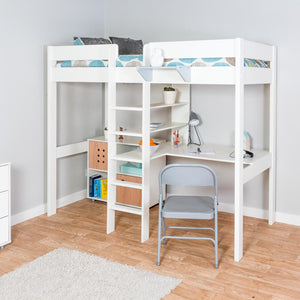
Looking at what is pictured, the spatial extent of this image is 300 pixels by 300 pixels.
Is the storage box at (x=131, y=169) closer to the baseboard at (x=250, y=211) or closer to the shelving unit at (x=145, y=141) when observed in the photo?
the shelving unit at (x=145, y=141)

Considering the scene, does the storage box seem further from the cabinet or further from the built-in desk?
the cabinet

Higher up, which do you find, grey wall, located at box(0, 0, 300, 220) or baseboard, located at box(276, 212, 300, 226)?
grey wall, located at box(0, 0, 300, 220)

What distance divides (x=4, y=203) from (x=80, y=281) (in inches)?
36.5

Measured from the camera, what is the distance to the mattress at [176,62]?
122 inches

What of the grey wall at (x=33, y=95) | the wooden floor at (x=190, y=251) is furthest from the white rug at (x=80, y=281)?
the grey wall at (x=33, y=95)

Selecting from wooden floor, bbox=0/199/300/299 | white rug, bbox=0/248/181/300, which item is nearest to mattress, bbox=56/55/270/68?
wooden floor, bbox=0/199/300/299

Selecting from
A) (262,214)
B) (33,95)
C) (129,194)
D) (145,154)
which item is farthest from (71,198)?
(262,214)

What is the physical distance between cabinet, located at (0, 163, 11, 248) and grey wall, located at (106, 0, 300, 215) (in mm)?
2010

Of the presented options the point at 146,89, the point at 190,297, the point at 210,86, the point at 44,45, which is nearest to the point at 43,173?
the point at 44,45

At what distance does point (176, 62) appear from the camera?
10.7 feet

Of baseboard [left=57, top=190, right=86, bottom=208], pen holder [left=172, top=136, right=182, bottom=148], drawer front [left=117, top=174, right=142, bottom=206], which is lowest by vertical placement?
baseboard [left=57, top=190, right=86, bottom=208]

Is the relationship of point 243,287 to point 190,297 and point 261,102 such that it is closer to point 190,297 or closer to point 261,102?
point 190,297

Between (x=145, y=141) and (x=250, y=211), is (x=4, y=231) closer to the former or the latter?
(x=145, y=141)

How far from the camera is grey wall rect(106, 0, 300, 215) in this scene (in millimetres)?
3850
